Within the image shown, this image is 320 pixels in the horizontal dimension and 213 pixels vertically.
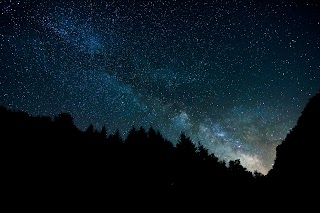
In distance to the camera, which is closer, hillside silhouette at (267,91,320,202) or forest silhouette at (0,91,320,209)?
hillside silhouette at (267,91,320,202)

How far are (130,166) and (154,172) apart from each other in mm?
3850

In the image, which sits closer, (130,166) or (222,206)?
(222,206)

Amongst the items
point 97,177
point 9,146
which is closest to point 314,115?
point 97,177

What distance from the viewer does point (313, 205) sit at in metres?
14.0

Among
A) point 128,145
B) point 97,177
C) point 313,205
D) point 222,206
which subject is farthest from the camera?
point 128,145

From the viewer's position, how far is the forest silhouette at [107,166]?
25.2 meters

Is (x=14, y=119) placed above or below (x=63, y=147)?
above

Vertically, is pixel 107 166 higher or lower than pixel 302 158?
lower

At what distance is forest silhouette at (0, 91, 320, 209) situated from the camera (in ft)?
82.6

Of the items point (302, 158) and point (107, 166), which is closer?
point (302, 158)

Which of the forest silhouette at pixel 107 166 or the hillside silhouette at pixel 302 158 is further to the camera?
the forest silhouette at pixel 107 166

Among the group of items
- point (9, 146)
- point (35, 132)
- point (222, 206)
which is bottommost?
point (222, 206)

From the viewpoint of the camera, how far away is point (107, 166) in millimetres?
33781

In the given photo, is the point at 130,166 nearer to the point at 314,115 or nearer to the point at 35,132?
the point at 35,132
